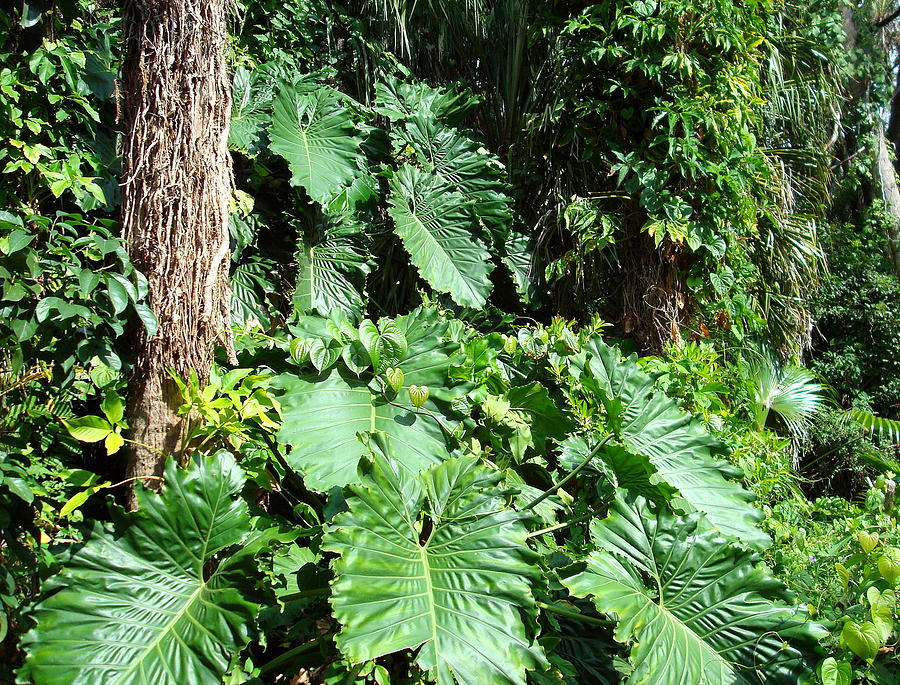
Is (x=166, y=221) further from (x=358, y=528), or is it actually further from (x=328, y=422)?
(x=358, y=528)

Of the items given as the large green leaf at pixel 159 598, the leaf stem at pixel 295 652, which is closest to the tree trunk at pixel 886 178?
the leaf stem at pixel 295 652

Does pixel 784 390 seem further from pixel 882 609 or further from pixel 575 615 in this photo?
pixel 575 615

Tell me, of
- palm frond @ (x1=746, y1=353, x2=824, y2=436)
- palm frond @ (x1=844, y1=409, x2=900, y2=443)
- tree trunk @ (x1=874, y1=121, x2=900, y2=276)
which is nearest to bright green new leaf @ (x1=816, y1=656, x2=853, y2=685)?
palm frond @ (x1=746, y1=353, x2=824, y2=436)

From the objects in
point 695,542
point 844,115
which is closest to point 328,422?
point 695,542

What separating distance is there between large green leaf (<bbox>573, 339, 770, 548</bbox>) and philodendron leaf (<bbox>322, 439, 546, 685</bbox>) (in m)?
0.67

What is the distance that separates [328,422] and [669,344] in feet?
7.53

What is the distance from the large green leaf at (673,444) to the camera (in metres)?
2.24

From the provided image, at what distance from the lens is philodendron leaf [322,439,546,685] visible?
155 cm

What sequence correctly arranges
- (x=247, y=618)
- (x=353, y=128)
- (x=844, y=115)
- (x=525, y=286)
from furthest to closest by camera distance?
(x=844, y=115)
(x=525, y=286)
(x=353, y=128)
(x=247, y=618)

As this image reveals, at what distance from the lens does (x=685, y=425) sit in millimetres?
2414

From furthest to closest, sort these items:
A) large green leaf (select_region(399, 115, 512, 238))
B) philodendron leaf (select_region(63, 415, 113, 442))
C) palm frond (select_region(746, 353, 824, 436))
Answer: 1. palm frond (select_region(746, 353, 824, 436))
2. large green leaf (select_region(399, 115, 512, 238))
3. philodendron leaf (select_region(63, 415, 113, 442))

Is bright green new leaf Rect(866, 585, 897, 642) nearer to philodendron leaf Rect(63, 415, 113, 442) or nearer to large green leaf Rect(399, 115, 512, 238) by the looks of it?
philodendron leaf Rect(63, 415, 113, 442)

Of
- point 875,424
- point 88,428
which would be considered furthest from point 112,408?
point 875,424

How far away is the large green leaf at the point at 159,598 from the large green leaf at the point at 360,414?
26 centimetres
